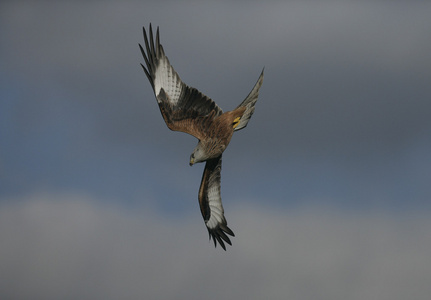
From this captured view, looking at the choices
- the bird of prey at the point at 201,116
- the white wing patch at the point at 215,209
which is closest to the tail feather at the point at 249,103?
the bird of prey at the point at 201,116

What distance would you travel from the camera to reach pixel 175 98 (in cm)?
1501

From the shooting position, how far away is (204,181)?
15.6 metres

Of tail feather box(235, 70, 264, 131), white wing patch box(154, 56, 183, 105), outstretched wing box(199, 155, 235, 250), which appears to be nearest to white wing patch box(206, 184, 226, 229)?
outstretched wing box(199, 155, 235, 250)

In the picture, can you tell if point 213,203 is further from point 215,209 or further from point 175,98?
point 175,98

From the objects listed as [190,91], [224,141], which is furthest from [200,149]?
[190,91]

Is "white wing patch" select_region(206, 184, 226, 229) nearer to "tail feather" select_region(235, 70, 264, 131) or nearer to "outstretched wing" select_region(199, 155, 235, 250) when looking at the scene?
"outstretched wing" select_region(199, 155, 235, 250)

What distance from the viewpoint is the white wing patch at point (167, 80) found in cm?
1504

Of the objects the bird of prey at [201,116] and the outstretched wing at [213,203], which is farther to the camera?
the outstretched wing at [213,203]

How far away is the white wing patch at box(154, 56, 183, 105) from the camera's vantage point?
49.3 feet

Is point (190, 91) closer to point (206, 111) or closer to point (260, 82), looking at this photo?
point (206, 111)

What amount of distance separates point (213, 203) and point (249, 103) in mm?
2913

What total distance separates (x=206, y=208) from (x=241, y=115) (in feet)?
8.94

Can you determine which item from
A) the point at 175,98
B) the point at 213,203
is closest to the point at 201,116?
the point at 175,98

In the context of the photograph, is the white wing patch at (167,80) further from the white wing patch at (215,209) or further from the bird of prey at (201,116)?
the white wing patch at (215,209)
